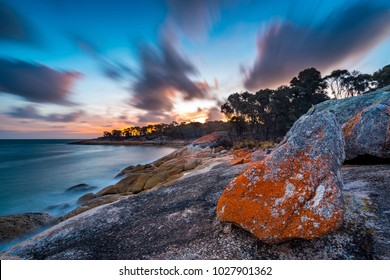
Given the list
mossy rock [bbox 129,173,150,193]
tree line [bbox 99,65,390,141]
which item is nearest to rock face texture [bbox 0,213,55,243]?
mossy rock [bbox 129,173,150,193]

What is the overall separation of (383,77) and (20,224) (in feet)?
174

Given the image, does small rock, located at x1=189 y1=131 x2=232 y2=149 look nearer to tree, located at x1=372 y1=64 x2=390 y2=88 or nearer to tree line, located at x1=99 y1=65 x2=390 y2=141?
tree line, located at x1=99 y1=65 x2=390 y2=141

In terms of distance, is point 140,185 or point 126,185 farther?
point 126,185

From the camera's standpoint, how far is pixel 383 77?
35531mm

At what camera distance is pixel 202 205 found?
5.36 m

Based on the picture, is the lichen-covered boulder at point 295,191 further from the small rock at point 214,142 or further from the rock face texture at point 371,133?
the small rock at point 214,142

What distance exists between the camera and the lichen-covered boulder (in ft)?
10.5

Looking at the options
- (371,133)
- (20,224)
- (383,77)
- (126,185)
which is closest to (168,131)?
(383,77)

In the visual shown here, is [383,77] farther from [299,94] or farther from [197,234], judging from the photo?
[197,234]

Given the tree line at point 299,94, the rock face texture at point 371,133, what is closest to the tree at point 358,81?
the tree line at point 299,94

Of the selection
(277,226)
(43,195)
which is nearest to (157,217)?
(277,226)

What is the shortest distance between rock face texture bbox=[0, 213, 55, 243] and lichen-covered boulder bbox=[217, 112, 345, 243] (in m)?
9.97

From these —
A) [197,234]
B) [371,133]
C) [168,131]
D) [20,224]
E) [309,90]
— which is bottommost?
[20,224]

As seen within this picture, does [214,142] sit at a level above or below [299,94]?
below
